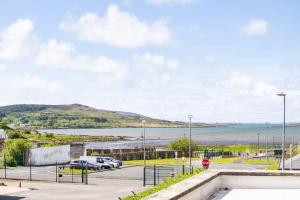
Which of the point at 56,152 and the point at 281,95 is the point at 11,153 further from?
the point at 281,95

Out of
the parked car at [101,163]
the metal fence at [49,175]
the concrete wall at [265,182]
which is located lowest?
the metal fence at [49,175]

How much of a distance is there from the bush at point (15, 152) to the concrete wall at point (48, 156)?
3.22ft

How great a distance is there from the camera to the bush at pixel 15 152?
213ft

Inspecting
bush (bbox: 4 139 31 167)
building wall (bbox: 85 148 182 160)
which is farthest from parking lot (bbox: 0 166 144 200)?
building wall (bbox: 85 148 182 160)

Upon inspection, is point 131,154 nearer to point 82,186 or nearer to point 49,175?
point 49,175

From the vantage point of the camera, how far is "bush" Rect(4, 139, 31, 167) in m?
64.9

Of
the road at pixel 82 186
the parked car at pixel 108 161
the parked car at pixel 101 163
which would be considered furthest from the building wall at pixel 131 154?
the road at pixel 82 186

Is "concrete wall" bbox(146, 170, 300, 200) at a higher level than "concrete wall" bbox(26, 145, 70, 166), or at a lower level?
higher

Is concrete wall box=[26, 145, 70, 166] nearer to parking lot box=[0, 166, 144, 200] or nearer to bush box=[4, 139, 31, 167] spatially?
bush box=[4, 139, 31, 167]

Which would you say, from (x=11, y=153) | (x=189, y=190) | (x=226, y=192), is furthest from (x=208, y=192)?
(x=11, y=153)

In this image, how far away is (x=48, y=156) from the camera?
69562 mm

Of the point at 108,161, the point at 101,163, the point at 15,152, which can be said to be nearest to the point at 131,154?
the point at 108,161

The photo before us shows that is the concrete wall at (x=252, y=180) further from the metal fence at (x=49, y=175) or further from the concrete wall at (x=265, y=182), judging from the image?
the metal fence at (x=49, y=175)

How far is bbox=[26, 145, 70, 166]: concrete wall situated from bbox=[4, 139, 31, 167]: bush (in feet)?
3.22
